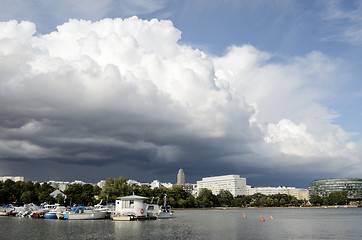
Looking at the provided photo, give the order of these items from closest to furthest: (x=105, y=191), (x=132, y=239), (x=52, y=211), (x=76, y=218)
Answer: (x=132, y=239)
(x=76, y=218)
(x=52, y=211)
(x=105, y=191)

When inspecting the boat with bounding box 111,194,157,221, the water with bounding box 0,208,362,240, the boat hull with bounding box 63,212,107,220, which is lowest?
the water with bounding box 0,208,362,240

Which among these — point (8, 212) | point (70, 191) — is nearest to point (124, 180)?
point (70, 191)

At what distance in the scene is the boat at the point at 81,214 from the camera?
10025 centimetres

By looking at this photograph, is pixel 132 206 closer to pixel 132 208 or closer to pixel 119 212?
pixel 132 208

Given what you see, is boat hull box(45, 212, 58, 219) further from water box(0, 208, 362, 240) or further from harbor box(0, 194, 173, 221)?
water box(0, 208, 362, 240)

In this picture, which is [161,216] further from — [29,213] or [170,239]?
[170,239]

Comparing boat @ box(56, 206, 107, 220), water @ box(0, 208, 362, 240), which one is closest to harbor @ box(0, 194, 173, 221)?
boat @ box(56, 206, 107, 220)

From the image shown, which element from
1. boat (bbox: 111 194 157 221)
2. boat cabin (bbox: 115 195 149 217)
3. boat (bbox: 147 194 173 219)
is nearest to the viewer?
boat (bbox: 111 194 157 221)

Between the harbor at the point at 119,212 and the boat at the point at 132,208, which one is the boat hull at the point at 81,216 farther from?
the boat at the point at 132,208

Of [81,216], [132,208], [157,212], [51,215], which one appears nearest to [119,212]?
[132,208]

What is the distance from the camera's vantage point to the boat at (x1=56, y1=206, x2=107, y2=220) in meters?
100

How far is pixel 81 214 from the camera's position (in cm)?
10094

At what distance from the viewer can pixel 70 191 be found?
155m

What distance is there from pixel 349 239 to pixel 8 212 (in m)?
116
